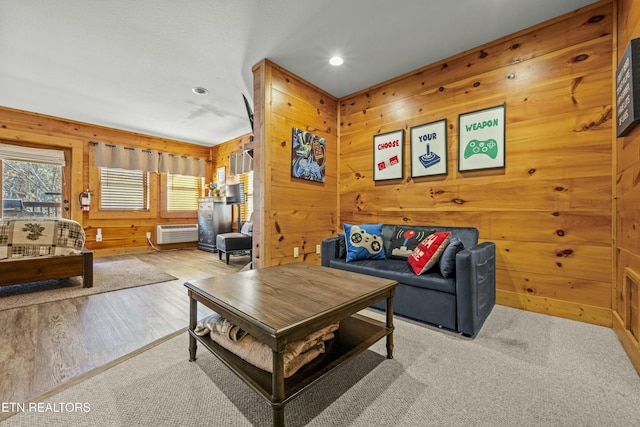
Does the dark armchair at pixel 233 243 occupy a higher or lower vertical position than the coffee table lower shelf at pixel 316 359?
higher

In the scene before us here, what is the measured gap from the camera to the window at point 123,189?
5.20 metres

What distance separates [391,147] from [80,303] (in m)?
3.59

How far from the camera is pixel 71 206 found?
188 inches

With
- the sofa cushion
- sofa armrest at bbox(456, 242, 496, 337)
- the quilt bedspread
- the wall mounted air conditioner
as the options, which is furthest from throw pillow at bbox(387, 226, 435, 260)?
the wall mounted air conditioner

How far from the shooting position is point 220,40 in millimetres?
2545

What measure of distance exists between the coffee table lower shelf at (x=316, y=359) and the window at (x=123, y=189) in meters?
5.13

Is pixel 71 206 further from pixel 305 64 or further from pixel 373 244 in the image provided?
pixel 373 244

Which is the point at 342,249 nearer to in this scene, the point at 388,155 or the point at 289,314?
the point at 388,155

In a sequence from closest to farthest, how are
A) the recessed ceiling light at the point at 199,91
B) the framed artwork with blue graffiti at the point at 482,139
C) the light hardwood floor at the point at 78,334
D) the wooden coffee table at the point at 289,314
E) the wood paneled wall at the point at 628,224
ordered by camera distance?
the wooden coffee table at the point at 289,314 < the light hardwood floor at the point at 78,334 < the wood paneled wall at the point at 628,224 < the framed artwork with blue graffiti at the point at 482,139 < the recessed ceiling light at the point at 199,91

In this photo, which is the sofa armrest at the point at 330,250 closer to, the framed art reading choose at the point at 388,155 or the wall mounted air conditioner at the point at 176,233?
the framed art reading choose at the point at 388,155

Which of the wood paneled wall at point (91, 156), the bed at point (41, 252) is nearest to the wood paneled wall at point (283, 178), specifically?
the bed at point (41, 252)

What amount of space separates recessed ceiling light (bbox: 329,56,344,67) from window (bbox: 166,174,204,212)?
4.71 metres

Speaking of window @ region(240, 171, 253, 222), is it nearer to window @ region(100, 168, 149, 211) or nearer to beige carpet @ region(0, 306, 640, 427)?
window @ region(100, 168, 149, 211)

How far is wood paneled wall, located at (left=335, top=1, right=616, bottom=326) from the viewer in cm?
209
